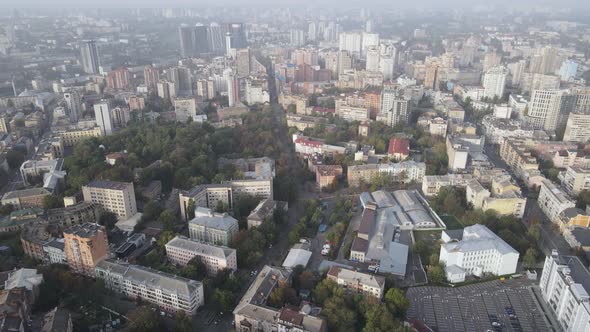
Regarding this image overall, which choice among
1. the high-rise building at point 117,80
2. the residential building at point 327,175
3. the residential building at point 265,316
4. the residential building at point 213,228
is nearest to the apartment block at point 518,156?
the residential building at point 327,175

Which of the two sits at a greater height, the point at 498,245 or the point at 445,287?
the point at 498,245

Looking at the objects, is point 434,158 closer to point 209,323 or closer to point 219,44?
point 209,323

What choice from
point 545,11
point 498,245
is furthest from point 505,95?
point 545,11

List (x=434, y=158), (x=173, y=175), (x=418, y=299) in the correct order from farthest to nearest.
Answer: (x=434, y=158) → (x=173, y=175) → (x=418, y=299)

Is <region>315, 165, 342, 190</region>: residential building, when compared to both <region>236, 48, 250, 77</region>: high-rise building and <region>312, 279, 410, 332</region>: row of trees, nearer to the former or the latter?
<region>312, 279, 410, 332</region>: row of trees

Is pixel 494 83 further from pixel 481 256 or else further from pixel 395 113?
pixel 481 256

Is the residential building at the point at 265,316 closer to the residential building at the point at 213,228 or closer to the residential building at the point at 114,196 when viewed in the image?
the residential building at the point at 213,228

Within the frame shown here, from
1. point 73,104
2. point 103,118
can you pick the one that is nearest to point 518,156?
point 103,118
